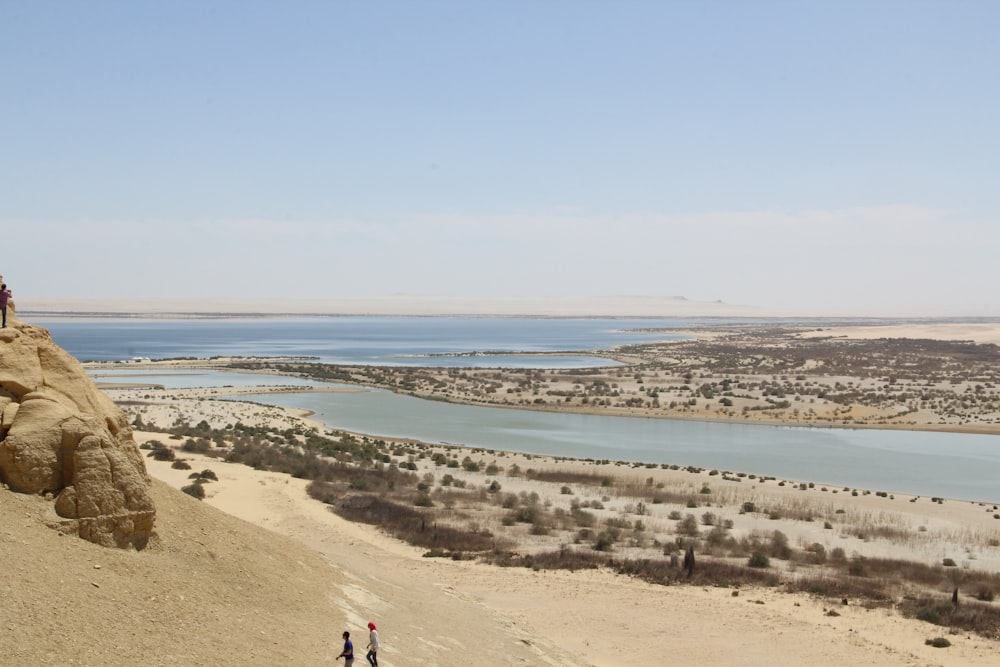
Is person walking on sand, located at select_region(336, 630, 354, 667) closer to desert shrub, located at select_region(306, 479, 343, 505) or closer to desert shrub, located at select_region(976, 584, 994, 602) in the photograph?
desert shrub, located at select_region(976, 584, 994, 602)

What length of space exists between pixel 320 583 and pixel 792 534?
1356 cm

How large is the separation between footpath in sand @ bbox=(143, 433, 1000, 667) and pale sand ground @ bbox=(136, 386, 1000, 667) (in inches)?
0.9

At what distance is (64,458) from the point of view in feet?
32.3

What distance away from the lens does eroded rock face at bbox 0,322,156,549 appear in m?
9.61

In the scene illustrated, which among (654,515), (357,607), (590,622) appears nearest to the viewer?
(357,607)

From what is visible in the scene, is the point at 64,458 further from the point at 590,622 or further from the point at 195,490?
the point at 195,490

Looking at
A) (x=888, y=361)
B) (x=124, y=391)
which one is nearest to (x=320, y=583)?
(x=124, y=391)

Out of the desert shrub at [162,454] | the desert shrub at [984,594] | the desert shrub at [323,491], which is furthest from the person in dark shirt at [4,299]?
the desert shrub at [984,594]

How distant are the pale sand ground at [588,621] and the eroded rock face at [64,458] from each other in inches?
140

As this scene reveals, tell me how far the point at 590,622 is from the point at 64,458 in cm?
926

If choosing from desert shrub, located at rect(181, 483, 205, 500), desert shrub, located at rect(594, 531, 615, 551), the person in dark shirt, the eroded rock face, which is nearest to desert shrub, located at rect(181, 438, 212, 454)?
desert shrub, located at rect(181, 483, 205, 500)

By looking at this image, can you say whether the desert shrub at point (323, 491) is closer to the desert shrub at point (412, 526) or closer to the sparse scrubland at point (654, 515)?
the sparse scrubland at point (654, 515)

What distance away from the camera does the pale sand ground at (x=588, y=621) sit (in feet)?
42.0

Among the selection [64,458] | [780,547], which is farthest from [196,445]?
[64,458]
